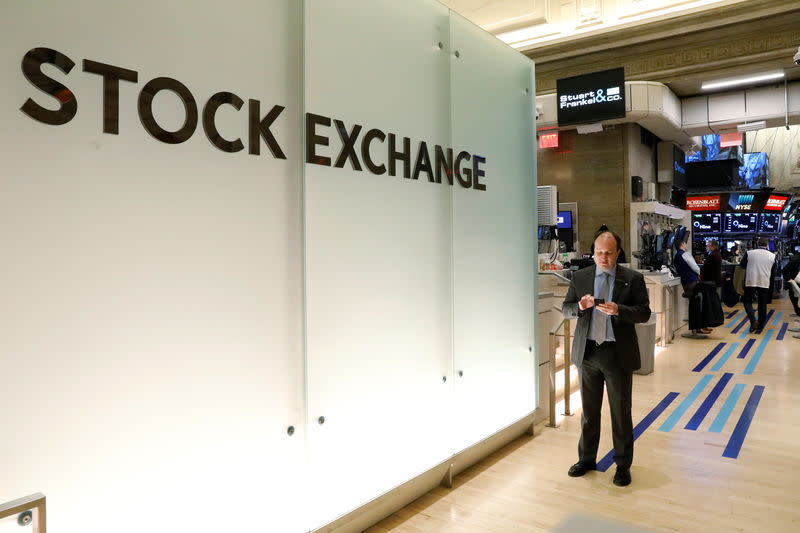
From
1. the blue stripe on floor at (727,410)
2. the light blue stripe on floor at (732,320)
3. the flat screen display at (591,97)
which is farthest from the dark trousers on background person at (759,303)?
the flat screen display at (591,97)

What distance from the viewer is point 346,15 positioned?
2.89 m

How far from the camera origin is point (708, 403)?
5539 millimetres

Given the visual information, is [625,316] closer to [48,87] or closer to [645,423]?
[645,423]

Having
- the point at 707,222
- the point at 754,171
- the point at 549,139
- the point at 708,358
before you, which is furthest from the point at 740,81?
the point at 707,222

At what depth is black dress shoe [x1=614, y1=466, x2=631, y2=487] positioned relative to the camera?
11.8 feet

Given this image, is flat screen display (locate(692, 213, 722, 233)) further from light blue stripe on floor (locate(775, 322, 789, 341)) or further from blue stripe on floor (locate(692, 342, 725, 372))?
blue stripe on floor (locate(692, 342, 725, 372))

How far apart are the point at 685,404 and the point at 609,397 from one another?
243cm

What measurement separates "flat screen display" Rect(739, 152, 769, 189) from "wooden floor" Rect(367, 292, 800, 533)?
16684mm

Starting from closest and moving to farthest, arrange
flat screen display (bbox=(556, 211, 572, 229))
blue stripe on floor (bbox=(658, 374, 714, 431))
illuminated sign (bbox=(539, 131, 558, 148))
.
A: 1. blue stripe on floor (bbox=(658, 374, 714, 431))
2. illuminated sign (bbox=(539, 131, 558, 148))
3. flat screen display (bbox=(556, 211, 572, 229))

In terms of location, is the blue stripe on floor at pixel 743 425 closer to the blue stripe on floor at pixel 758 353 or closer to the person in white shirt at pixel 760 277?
the blue stripe on floor at pixel 758 353

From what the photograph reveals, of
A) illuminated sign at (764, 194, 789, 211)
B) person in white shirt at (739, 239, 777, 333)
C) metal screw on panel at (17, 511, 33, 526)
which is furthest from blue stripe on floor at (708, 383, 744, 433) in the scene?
illuminated sign at (764, 194, 789, 211)

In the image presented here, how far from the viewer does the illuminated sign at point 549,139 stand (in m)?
10.0

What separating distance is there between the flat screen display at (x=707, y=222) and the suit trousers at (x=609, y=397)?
2165 centimetres

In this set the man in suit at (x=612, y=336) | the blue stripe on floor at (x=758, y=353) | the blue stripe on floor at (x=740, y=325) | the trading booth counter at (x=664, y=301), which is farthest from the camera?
the blue stripe on floor at (x=740, y=325)
